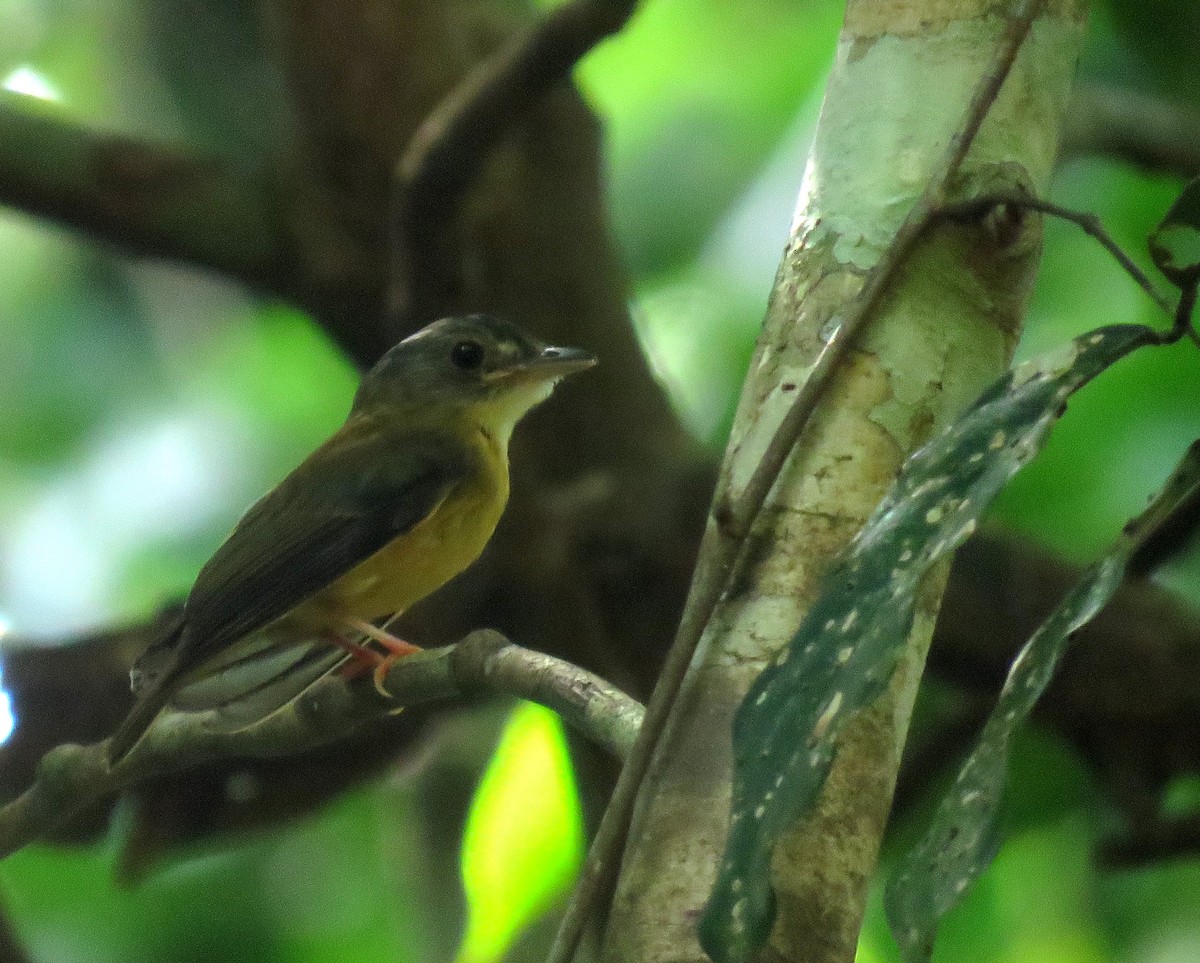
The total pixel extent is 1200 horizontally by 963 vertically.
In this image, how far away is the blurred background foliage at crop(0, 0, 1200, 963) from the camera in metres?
5.21

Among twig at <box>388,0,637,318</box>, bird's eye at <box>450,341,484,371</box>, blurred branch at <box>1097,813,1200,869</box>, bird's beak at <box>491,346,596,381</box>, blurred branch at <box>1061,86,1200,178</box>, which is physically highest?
blurred branch at <box>1061,86,1200,178</box>

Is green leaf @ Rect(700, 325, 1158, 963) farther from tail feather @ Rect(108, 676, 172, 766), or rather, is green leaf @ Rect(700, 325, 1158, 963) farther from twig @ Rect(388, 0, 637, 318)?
twig @ Rect(388, 0, 637, 318)

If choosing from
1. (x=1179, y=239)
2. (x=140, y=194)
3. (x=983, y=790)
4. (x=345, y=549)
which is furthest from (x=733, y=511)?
(x=140, y=194)

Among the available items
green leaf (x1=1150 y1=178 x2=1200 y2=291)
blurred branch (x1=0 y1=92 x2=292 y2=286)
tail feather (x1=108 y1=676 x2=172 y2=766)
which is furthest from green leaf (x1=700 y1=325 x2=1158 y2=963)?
blurred branch (x1=0 y1=92 x2=292 y2=286)

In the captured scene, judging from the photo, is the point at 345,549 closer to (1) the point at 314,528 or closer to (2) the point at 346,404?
(1) the point at 314,528

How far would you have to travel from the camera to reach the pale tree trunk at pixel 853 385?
2039mm

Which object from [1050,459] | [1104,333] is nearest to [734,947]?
[1104,333]

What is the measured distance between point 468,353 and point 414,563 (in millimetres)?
823

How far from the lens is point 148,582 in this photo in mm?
6258

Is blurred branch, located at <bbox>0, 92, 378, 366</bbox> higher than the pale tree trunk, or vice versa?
blurred branch, located at <bbox>0, 92, 378, 366</bbox>

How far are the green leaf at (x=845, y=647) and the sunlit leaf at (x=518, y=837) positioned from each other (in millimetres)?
3562

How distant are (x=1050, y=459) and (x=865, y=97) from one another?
10.1 feet

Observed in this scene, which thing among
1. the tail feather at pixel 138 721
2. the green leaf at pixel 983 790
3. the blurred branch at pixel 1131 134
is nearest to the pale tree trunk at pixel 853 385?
the green leaf at pixel 983 790

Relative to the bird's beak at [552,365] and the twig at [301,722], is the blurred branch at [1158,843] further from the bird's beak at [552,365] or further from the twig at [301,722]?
the twig at [301,722]
